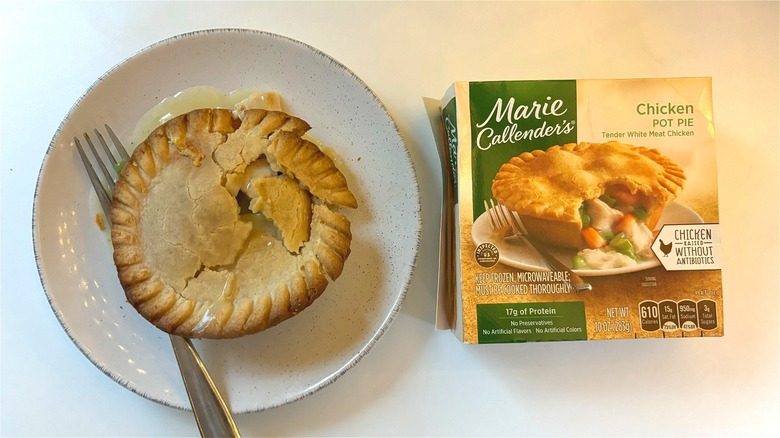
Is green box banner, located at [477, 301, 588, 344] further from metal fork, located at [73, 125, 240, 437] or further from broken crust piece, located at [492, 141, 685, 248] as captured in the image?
metal fork, located at [73, 125, 240, 437]

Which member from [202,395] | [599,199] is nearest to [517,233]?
[599,199]

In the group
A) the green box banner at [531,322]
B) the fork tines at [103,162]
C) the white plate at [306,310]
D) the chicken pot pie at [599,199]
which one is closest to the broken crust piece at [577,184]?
the chicken pot pie at [599,199]

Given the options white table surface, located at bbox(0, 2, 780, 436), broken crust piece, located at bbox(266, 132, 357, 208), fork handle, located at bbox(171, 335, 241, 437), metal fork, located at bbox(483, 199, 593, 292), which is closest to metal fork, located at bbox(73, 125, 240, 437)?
fork handle, located at bbox(171, 335, 241, 437)

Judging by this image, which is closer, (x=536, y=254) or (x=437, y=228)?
(x=536, y=254)

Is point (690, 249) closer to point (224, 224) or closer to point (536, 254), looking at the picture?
point (536, 254)

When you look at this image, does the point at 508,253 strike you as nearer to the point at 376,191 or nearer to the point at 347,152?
the point at 376,191

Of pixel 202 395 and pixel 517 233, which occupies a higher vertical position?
pixel 517 233

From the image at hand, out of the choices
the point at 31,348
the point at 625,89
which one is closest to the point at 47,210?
the point at 31,348
